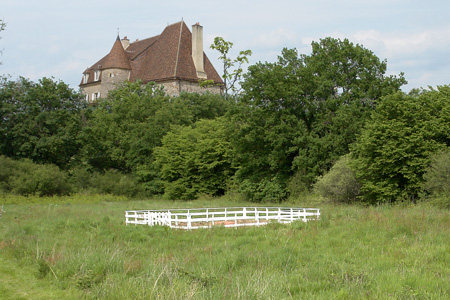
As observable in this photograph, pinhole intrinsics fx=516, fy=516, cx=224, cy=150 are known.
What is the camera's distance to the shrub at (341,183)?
3369 centimetres

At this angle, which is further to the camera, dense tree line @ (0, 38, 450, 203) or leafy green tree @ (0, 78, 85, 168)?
leafy green tree @ (0, 78, 85, 168)

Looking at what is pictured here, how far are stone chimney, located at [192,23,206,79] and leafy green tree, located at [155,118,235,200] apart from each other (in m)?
23.2

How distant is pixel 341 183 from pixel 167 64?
46572 millimetres

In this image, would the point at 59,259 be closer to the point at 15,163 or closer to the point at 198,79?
the point at 15,163

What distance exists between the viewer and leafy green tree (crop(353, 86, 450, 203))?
2991 centimetres

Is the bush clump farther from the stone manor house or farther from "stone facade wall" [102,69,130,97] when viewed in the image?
"stone facade wall" [102,69,130,97]

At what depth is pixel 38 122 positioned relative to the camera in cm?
5041

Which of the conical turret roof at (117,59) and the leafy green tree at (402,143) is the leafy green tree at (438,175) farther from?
the conical turret roof at (117,59)

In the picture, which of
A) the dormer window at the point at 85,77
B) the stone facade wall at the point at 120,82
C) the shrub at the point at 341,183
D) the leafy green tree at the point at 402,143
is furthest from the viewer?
the dormer window at the point at 85,77

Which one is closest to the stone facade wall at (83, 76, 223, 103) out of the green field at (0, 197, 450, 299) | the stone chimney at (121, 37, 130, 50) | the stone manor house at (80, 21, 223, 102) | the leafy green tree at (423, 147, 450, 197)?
the stone manor house at (80, 21, 223, 102)

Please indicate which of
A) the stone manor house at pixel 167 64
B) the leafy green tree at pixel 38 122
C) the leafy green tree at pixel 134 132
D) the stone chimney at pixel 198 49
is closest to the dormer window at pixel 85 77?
the stone manor house at pixel 167 64

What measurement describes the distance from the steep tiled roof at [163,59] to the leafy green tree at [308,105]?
32121 millimetres

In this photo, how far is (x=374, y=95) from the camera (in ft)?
124

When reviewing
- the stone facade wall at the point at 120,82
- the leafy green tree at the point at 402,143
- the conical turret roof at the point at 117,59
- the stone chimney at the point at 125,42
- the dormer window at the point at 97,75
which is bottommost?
the leafy green tree at the point at 402,143
